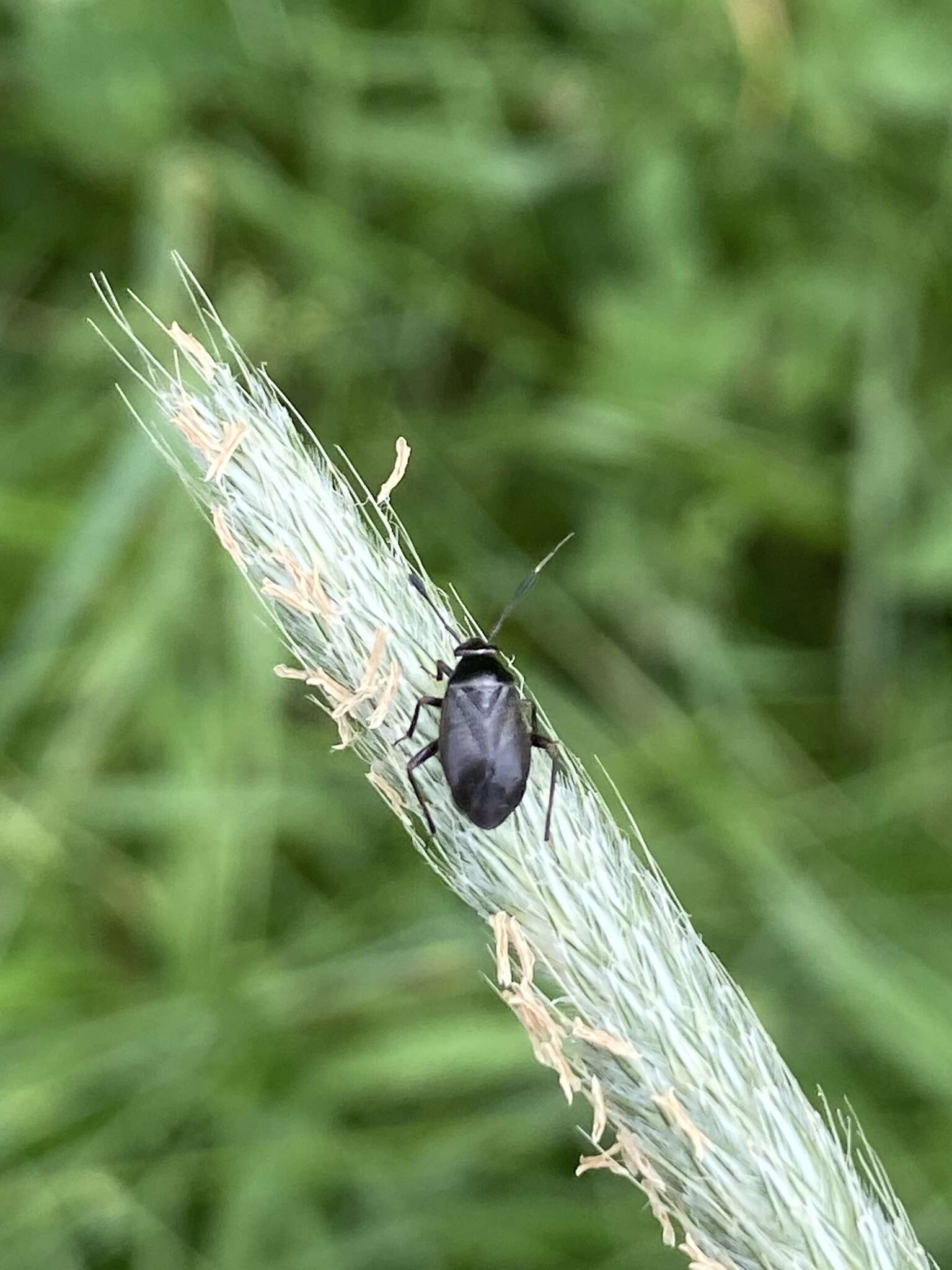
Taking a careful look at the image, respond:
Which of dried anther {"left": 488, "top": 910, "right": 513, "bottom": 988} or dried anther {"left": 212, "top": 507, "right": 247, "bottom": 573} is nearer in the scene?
dried anther {"left": 488, "top": 910, "right": 513, "bottom": 988}

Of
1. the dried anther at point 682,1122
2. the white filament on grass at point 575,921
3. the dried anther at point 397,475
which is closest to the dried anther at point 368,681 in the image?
the white filament on grass at point 575,921

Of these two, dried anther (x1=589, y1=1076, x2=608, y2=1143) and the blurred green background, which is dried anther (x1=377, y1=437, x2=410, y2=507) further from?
the blurred green background

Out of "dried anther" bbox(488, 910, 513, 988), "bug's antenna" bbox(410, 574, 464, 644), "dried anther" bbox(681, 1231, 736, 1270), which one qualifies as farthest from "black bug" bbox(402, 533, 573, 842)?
"dried anther" bbox(681, 1231, 736, 1270)

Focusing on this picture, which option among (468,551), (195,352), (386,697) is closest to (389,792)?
(386,697)

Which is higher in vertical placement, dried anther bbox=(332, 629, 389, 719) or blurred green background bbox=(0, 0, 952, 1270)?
dried anther bbox=(332, 629, 389, 719)

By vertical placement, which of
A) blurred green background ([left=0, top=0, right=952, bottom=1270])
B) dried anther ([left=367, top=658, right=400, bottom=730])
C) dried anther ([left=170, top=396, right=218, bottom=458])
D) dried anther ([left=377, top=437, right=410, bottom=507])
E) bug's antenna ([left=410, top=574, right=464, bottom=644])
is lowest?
blurred green background ([left=0, top=0, right=952, bottom=1270])

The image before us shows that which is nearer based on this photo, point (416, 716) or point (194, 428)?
point (194, 428)

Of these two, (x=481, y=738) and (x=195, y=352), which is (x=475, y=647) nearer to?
(x=481, y=738)
